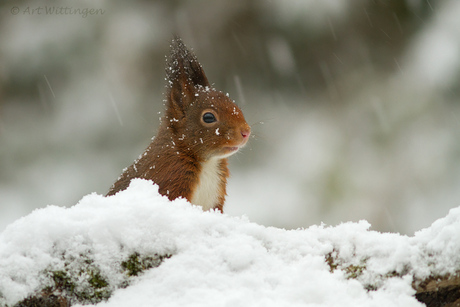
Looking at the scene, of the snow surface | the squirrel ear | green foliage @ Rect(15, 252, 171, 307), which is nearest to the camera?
the snow surface

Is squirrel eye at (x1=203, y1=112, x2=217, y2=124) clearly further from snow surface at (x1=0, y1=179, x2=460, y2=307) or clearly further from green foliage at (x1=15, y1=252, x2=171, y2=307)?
green foliage at (x1=15, y1=252, x2=171, y2=307)

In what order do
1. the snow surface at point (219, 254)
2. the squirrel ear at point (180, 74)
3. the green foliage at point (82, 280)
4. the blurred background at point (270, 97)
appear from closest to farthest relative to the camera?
the snow surface at point (219, 254)
the green foliage at point (82, 280)
the squirrel ear at point (180, 74)
the blurred background at point (270, 97)

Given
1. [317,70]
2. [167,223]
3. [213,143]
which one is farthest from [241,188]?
[167,223]

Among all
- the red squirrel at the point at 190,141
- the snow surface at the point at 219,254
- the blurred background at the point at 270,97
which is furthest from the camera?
the blurred background at the point at 270,97

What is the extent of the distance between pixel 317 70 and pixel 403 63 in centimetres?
82

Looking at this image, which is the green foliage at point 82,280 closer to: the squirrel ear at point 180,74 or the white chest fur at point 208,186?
the white chest fur at point 208,186

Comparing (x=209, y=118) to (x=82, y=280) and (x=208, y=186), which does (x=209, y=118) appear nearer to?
(x=208, y=186)

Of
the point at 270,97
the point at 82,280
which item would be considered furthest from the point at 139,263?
the point at 270,97

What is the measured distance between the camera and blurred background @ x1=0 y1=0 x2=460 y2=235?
4.73 meters

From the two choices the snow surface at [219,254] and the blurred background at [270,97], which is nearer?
the snow surface at [219,254]

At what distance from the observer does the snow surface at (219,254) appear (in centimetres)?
129

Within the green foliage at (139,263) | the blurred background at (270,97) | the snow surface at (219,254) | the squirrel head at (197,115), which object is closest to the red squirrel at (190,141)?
the squirrel head at (197,115)

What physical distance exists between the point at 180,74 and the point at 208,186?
26.8 inches

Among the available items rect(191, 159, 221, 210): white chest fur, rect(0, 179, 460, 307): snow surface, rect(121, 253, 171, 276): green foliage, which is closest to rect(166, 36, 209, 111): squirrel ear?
rect(191, 159, 221, 210): white chest fur
